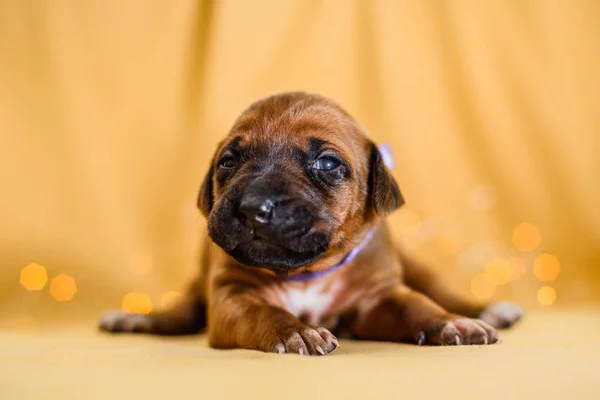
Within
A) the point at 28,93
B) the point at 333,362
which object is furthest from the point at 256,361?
the point at 28,93

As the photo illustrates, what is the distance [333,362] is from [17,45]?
3074 millimetres

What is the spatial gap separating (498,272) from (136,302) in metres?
2.34

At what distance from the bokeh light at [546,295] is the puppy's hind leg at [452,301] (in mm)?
723

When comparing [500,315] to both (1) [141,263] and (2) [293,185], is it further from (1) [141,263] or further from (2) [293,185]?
(1) [141,263]

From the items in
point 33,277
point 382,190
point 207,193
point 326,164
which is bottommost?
point 33,277

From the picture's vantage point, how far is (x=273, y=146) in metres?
2.95

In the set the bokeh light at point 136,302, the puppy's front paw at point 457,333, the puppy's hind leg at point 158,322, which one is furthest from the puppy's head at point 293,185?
the bokeh light at point 136,302

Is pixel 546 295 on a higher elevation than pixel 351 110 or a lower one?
lower

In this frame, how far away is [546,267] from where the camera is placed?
4.64m

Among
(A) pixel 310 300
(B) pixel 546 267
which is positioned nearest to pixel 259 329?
(A) pixel 310 300

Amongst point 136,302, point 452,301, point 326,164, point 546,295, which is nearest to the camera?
point 326,164

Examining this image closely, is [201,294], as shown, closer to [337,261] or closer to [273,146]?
[337,261]

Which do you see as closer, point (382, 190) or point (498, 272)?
point (382, 190)

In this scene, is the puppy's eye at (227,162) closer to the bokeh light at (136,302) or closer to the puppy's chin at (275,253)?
the puppy's chin at (275,253)
